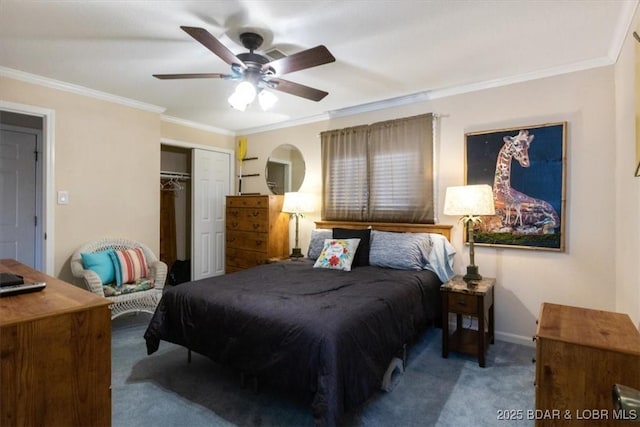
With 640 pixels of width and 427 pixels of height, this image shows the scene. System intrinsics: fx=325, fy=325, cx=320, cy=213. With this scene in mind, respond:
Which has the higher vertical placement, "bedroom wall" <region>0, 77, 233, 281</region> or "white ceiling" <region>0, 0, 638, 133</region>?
"white ceiling" <region>0, 0, 638, 133</region>

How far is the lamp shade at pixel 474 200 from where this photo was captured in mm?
2643

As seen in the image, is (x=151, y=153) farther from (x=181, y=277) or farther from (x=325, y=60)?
(x=325, y=60)

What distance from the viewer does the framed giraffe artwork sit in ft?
8.73

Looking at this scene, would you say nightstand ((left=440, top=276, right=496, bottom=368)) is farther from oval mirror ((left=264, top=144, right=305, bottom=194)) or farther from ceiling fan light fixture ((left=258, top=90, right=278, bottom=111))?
oval mirror ((left=264, top=144, right=305, bottom=194))

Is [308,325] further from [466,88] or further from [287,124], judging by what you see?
[287,124]

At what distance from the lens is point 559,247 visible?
8.71ft

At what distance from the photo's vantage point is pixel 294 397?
188 cm

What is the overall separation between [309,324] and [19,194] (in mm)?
4489

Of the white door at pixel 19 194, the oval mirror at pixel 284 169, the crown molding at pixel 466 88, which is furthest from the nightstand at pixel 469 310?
the white door at pixel 19 194

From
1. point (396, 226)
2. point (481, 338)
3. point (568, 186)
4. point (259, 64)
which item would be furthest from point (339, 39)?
point (481, 338)

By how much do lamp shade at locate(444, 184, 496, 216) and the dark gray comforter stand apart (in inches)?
26.9

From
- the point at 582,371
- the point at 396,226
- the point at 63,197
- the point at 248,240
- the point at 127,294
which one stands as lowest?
the point at 127,294

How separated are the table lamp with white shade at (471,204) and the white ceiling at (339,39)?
102 cm

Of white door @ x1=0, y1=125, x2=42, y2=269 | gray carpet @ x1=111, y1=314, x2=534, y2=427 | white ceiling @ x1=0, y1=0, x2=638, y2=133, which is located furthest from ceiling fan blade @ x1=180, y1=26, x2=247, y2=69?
white door @ x1=0, y1=125, x2=42, y2=269
